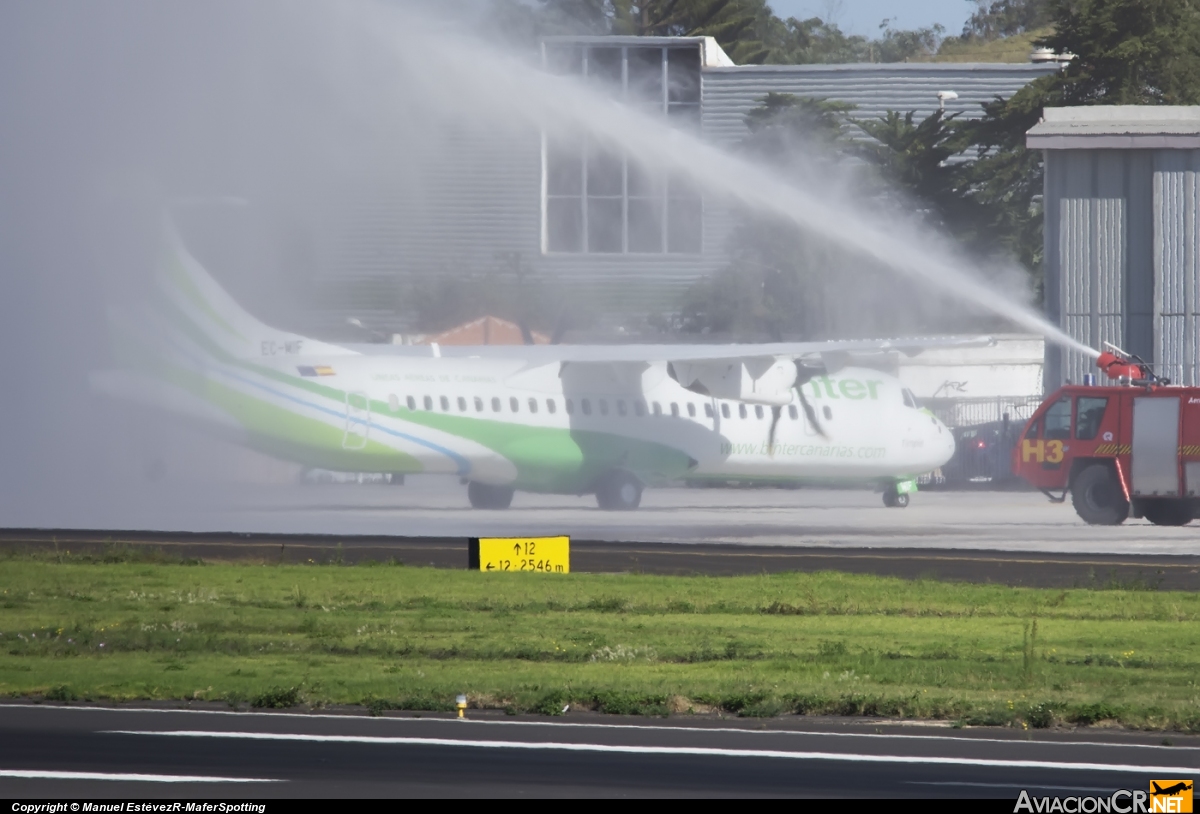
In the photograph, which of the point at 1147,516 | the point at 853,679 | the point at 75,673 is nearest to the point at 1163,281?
the point at 1147,516

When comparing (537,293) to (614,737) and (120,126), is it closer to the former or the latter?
(120,126)

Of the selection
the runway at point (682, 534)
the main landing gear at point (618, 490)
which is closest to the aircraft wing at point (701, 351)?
the main landing gear at point (618, 490)

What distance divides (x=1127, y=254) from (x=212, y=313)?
1012 inches

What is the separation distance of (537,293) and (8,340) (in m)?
24.7

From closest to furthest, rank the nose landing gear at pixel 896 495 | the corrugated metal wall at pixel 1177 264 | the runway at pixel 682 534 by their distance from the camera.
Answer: the runway at pixel 682 534, the nose landing gear at pixel 896 495, the corrugated metal wall at pixel 1177 264

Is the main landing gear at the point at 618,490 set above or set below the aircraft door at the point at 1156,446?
below

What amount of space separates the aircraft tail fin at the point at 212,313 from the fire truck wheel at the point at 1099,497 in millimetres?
15988

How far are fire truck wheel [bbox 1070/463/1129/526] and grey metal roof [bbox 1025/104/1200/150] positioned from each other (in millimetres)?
14841

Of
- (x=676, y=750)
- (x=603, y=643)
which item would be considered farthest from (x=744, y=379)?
(x=676, y=750)

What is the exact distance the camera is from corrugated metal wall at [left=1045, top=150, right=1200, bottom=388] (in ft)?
148

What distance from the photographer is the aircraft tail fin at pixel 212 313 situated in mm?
32219

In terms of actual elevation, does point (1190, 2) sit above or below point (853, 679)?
above

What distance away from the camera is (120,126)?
2788 cm

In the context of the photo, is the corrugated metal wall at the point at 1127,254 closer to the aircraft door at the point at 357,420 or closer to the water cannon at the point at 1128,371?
the water cannon at the point at 1128,371
